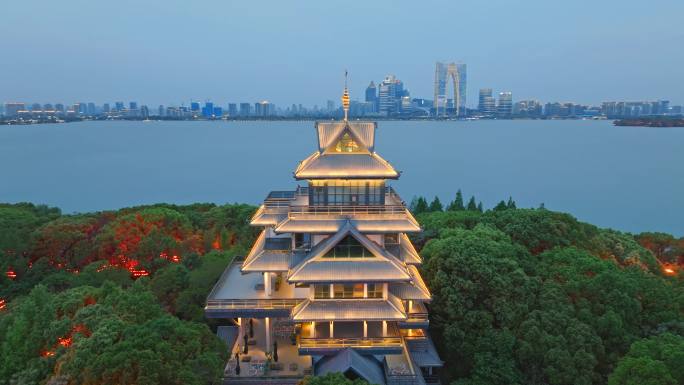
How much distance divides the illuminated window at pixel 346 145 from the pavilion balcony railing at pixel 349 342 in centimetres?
970

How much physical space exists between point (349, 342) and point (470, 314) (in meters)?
7.70

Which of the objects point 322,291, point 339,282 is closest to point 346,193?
point 339,282

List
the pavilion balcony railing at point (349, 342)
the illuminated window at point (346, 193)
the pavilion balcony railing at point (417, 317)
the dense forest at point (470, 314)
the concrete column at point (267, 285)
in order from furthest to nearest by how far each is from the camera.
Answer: the concrete column at point (267, 285), the illuminated window at point (346, 193), the pavilion balcony railing at point (417, 317), the pavilion balcony railing at point (349, 342), the dense forest at point (470, 314)

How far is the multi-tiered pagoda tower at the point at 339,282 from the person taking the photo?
21.9 m

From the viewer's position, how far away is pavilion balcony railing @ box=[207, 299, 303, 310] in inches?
925

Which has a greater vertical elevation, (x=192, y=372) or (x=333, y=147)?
(x=333, y=147)

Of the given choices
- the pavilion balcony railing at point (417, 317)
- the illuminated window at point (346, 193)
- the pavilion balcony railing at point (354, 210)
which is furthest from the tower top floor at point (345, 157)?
the pavilion balcony railing at point (417, 317)

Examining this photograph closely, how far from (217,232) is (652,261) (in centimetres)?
3917

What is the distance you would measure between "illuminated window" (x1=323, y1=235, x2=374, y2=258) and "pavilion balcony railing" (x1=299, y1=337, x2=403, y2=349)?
4.17m

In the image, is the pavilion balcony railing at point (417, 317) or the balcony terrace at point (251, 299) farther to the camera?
the pavilion balcony railing at point (417, 317)

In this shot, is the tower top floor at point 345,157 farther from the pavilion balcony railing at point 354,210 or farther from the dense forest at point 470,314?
the dense forest at point 470,314

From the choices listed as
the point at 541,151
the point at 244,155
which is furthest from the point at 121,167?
the point at 541,151

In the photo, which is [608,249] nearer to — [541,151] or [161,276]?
[161,276]

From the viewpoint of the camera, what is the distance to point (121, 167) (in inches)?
5290
